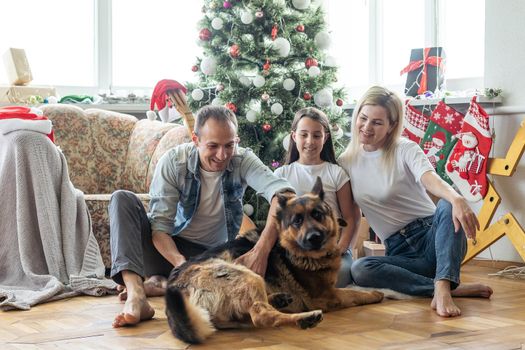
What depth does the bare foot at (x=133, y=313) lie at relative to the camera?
2389mm

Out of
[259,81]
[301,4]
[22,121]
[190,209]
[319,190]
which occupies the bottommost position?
[190,209]

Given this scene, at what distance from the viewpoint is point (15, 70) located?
15.5ft

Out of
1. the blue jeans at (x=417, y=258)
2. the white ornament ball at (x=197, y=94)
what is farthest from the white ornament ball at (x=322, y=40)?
the blue jeans at (x=417, y=258)

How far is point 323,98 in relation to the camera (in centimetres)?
427

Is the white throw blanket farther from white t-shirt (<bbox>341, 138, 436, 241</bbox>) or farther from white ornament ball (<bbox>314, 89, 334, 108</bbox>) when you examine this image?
A: white ornament ball (<bbox>314, 89, 334, 108</bbox>)

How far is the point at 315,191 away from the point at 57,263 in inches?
52.1

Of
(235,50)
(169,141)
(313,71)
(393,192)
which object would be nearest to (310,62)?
(313,71)

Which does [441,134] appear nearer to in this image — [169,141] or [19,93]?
[169,141]

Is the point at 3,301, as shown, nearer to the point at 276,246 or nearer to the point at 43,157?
the point at 43,157

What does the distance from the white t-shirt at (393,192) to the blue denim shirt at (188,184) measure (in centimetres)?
48

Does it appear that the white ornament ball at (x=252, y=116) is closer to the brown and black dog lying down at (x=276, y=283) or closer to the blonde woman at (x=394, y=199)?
the blonde woman at (x=394, y=199)

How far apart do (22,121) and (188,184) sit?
1.02 m

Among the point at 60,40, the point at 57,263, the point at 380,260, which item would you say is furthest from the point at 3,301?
the point at 60,40

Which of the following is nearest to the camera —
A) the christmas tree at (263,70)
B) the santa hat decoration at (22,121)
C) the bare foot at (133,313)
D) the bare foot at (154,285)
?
the bare foot at (133,313)
